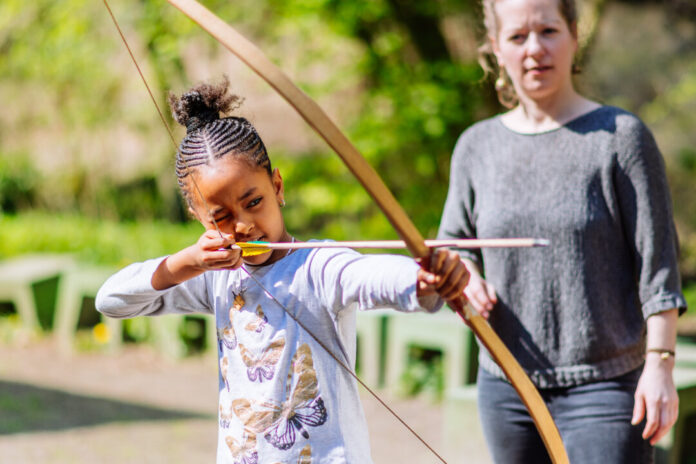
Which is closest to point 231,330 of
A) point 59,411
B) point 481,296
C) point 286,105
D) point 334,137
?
point 334,137

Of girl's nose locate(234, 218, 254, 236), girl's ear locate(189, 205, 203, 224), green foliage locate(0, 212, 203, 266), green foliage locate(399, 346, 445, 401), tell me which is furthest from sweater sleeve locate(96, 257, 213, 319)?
green foliage locate(0, 212, 203, 266)

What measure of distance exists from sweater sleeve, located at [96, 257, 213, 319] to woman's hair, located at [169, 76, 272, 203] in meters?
0.19

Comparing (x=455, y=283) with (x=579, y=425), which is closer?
(x=455, y=283)

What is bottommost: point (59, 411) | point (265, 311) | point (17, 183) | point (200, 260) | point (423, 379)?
point (59, 411)

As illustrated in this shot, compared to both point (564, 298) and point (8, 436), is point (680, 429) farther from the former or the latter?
point (8, 436)

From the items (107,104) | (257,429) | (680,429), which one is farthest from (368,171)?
(107,104)

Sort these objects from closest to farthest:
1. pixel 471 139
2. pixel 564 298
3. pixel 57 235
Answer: pixel 564 298 → pixel 471 139 → pixel 57 235

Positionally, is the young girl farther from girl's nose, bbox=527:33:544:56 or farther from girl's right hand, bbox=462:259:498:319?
girl's nose, bbox=527:33:544:56

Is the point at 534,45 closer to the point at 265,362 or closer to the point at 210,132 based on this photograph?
the point at 210,132

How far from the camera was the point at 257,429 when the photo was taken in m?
1.63

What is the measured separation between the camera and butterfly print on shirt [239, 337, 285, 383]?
1642 mm

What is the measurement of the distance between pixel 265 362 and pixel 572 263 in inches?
30.4

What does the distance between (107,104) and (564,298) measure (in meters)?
8.93

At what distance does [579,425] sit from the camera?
192 centimetres
